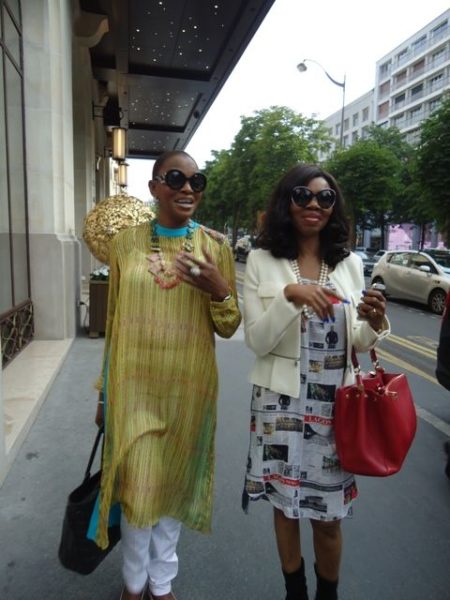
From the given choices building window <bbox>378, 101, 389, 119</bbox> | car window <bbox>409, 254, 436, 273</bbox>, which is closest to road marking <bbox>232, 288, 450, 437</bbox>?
car window <bbox>409, 254, 436, 273</bbox>

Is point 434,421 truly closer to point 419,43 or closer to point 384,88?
point 419,43

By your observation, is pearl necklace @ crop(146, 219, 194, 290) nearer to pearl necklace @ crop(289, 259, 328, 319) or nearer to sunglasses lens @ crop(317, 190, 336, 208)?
pearl necklace @ crop(289, 259, 328, 319)

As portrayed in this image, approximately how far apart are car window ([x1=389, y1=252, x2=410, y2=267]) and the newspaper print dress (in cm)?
1303

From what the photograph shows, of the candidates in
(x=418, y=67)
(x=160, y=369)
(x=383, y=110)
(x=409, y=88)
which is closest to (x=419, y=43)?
(x=418, y=67)

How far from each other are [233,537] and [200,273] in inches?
60.6

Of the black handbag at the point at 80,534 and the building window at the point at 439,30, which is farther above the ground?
the building window at the point at 439,30

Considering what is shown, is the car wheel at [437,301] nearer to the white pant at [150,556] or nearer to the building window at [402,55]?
the white pant at [150,556]

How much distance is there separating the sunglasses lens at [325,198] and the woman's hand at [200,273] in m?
0.47

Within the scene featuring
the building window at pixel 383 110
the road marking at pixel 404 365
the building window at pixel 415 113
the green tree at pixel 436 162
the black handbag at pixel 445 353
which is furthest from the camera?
the building window at pixel 383 110

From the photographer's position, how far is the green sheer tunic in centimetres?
177

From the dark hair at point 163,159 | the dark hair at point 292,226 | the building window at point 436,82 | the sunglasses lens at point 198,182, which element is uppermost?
the building window at point 436,82

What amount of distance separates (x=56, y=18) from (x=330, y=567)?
22.1 feet

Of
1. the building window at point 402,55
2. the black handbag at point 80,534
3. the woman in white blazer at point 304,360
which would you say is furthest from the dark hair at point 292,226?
the building window at point 402,55

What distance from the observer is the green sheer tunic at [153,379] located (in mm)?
1768
